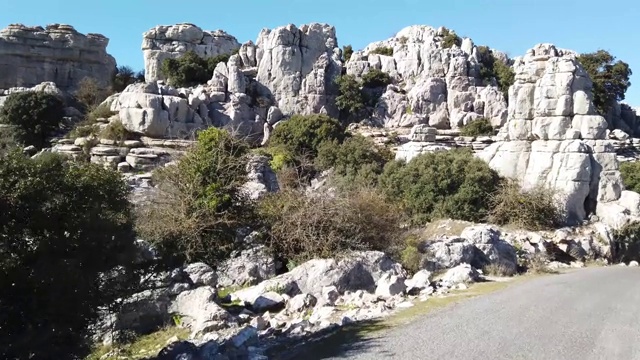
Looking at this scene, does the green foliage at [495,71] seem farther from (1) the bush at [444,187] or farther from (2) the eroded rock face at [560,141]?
(1) the bush at [444,187]

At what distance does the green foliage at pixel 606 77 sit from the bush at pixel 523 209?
27660 millimetres

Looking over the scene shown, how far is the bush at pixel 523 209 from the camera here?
2320 centimetres

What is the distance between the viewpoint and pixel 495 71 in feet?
168

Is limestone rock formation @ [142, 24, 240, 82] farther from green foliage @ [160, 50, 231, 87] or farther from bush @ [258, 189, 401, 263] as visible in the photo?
bush @ [258, 189, 401, 263]

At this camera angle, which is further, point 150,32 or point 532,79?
point 150,32

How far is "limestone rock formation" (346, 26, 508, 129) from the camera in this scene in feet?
151

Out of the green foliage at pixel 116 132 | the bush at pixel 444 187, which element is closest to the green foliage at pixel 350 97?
the green foliage at pixel 116 132

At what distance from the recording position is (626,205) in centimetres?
2558

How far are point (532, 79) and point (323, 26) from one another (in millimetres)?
26329

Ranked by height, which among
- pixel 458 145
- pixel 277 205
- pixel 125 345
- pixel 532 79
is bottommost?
pixel 125 345

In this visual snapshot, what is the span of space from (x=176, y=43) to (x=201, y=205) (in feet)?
158

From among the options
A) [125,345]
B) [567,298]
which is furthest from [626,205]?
[125,345]

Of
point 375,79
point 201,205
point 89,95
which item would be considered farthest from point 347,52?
point 201,205

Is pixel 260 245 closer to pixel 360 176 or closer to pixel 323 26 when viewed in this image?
pixel 360 176
